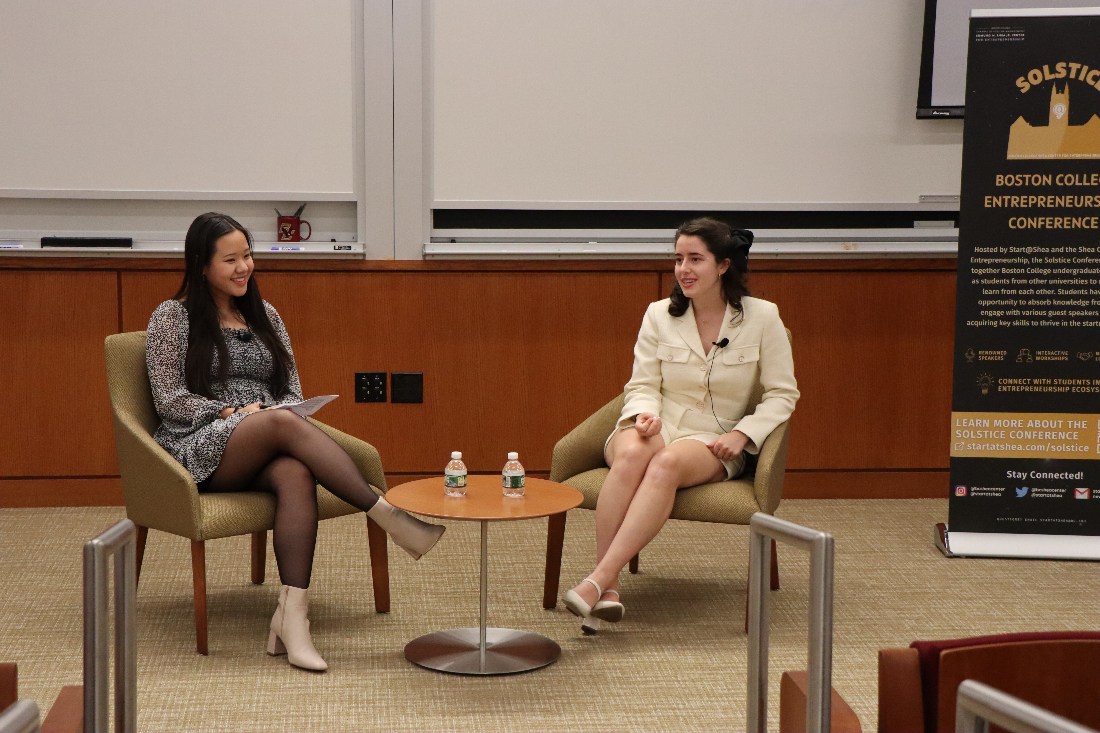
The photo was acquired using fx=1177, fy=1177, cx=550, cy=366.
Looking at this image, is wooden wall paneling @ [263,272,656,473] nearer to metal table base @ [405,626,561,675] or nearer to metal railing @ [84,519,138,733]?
metal table base @ [405,626,561,675]

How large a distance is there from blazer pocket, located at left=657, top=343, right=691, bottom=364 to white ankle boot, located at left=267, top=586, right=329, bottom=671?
1431 mm

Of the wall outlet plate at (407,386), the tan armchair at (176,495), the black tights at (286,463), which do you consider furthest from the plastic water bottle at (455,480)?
the wall outlet plate at (407,386)

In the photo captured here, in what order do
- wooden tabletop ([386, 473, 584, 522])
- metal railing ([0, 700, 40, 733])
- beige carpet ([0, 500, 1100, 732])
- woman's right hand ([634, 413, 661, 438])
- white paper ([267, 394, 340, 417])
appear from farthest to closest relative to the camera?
woman's right hand ([634, 413, 661, 438]), white paper ([267, 394, 340, 417]), wooden tabletop ([386, 473, 584, 522]), beige carpet ([0, 500, 1100, 732]), metal railing ([0, 700, 40, 733])

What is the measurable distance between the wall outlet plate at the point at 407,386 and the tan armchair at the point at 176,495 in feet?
4.79

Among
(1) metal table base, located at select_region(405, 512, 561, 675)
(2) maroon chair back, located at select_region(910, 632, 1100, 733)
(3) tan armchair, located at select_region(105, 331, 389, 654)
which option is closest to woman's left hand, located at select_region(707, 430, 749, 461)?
(1) metal table base, located at select_region(405, 512, 561, 675)

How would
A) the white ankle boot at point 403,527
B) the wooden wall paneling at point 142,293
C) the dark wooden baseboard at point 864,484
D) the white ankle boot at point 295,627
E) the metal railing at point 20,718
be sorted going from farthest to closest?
the dark wooden baseboard at point 864,484
the wooden wall paneling at point 142,293
the white ankle boot at point 403,527
the white ankle boot at point 295,627
the metal railing at point 20,718

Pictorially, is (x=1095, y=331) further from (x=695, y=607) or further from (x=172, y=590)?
(x=172, y=590)

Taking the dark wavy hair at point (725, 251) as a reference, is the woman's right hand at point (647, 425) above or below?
below

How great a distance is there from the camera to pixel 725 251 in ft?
12.9

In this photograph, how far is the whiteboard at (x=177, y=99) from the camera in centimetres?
504

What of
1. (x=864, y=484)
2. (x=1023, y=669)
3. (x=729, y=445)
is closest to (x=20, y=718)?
(x=1023, y=669)

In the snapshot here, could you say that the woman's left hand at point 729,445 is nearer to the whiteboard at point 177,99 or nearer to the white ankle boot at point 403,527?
the white ankle boot at point 403,527

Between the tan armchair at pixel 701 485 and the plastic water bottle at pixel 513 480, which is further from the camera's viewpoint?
the tan armchair at pixel 701 485

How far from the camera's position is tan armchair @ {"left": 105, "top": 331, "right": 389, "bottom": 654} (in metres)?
3.39
